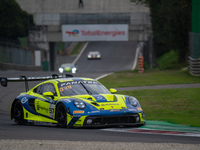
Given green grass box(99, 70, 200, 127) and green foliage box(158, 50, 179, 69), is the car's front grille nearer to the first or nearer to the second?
green grass box(99, 70, 200, 127)

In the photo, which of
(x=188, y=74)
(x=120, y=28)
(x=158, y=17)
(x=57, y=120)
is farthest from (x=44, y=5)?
(x=57, y=120)

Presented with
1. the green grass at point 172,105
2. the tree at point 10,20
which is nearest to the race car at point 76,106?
the green grass at point 172,105

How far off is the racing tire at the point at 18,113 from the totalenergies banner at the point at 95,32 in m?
48.5

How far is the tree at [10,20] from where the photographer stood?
52125mm

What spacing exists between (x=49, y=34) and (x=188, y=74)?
1455 inches

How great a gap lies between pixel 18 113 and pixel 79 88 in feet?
6.91

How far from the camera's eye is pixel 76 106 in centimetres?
1067

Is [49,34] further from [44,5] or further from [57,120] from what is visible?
[57,120]

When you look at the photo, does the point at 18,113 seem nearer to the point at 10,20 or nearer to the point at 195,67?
the point at 195,67

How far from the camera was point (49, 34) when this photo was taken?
62344 millimetres

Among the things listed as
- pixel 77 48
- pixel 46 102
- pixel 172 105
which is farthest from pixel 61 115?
pixel 77 48

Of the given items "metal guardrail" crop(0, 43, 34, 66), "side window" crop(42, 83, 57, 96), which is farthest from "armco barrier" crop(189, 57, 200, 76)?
"metal guardrail" crop(0, 43, 34, 66)

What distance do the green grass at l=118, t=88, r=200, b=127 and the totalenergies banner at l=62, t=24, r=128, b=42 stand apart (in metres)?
42.4

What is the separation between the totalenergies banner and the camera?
61.1 m
